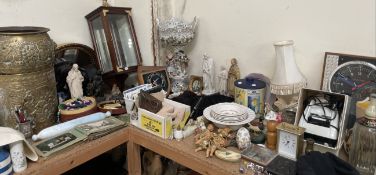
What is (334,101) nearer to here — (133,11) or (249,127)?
(249,127)

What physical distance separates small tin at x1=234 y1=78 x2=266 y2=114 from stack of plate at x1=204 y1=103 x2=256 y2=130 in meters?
0.05

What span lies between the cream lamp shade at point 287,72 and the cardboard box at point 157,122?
0.38 metres

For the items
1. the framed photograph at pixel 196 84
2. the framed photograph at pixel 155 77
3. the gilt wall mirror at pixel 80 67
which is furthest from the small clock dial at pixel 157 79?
the gilt wall mirror at pixel 80 67

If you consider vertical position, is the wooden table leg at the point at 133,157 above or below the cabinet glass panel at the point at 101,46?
below

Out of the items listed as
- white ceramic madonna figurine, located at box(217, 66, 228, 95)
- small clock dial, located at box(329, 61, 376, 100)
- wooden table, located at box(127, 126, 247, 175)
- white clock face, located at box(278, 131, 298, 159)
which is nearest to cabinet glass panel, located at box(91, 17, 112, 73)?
wooden table, located at box(127, 126, 247, 175)

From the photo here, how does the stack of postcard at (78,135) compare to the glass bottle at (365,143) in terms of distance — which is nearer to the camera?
the glass bottle at (365,143)

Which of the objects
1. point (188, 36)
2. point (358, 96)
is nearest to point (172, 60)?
point (188, 36)

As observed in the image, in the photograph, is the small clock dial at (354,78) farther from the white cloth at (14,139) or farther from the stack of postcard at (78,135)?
the white cloth at (14,139)

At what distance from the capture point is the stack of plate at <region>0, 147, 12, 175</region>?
2.83ft

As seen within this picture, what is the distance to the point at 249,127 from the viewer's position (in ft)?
3.69

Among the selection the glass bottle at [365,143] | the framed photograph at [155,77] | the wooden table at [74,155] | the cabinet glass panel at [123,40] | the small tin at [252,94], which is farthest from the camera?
the cabinet glass panel at [123,40]

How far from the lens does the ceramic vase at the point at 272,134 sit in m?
0.98

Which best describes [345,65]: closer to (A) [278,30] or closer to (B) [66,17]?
(A) [278,30]

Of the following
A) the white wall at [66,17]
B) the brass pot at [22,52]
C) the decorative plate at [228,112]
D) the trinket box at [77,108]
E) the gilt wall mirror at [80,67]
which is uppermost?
the white wall at [66,17]
